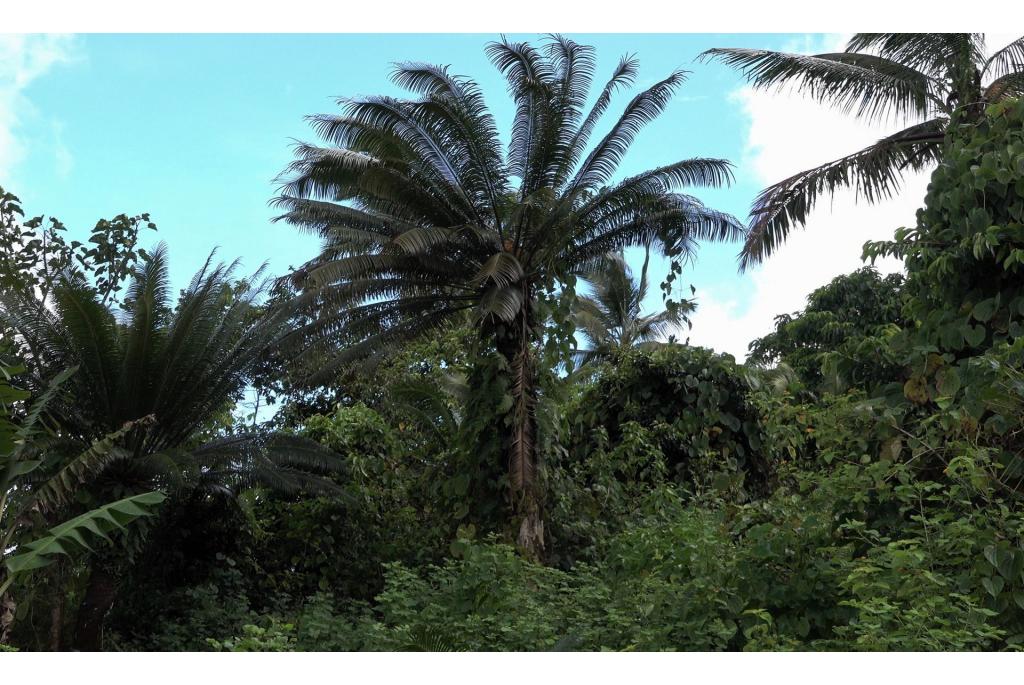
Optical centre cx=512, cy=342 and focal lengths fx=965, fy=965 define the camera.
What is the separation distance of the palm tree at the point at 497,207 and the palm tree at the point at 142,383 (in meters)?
1.23

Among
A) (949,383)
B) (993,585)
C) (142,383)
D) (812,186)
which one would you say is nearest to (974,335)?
(949,383)

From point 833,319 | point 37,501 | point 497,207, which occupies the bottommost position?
point 37,501

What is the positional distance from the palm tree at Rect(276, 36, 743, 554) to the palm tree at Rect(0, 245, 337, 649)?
→ 123 cm

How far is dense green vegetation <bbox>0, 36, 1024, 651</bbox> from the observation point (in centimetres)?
696

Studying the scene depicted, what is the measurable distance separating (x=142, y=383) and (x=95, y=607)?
266 cm

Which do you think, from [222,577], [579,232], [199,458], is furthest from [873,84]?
[222,577]

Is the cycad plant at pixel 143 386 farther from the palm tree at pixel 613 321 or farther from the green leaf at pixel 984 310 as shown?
the palm tree at pixel 613 321

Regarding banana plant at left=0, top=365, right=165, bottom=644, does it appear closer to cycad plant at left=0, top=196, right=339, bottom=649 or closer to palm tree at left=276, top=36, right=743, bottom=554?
cycad plant at left=0, top=196, right=339, bottom=649

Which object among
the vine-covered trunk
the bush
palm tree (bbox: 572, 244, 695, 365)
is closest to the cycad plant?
the vine-covered trunk

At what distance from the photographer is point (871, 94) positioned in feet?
39.7

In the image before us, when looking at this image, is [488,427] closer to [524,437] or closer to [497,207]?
[524,437]

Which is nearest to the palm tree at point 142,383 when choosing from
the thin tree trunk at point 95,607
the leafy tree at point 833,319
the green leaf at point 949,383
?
the thin tree trunk at point 95,607

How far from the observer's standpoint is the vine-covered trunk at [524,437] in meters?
11.7

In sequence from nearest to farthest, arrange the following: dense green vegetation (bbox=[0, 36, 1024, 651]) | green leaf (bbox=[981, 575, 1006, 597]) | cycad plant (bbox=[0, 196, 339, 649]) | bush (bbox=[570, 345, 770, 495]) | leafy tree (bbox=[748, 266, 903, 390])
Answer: green leaf (bbox=[981, 575, 1006, 597])
dense green vegetation (bbox=[0, 36, 1024, 651])
cycad plant (bbox=[0, 196, 339, 649])
bush (bbox=[570, 345, 770, 495])
leafy tree (bbox=[748, 266, 903, 390])
